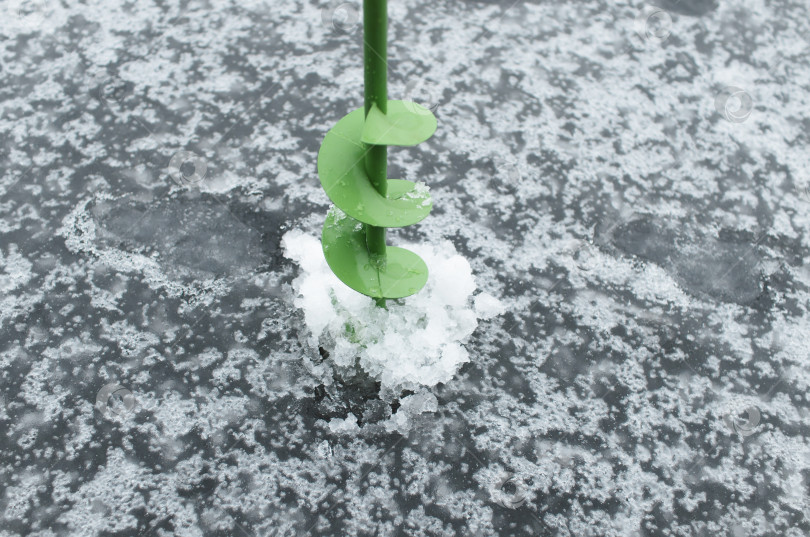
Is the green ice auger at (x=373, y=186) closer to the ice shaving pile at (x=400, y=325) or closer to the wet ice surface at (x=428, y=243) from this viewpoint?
the ice shaving pile at (x=400, y=325)

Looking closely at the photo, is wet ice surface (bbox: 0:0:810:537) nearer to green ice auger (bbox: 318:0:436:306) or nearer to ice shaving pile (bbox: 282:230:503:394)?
ice shaving pile (bbox: 282:230:503:394)

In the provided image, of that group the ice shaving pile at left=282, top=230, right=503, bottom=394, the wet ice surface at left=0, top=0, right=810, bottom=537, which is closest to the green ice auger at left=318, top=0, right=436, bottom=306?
the ice shaving pile at left=282, top=230, right=503, bottom=394

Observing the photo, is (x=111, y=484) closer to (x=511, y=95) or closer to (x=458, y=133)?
(x=458, y=133)

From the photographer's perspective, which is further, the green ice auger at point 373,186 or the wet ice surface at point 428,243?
the wet ice surface at point 428,243

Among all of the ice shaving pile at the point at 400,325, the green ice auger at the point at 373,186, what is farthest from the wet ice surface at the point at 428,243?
the green ice auger at the point at 373,186

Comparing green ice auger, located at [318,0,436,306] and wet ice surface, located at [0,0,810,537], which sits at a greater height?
green ice auger, located at [318,0,436,306]

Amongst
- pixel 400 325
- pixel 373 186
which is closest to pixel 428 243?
pixel 400 325

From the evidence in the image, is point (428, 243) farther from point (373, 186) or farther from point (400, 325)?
point (373, 186)
